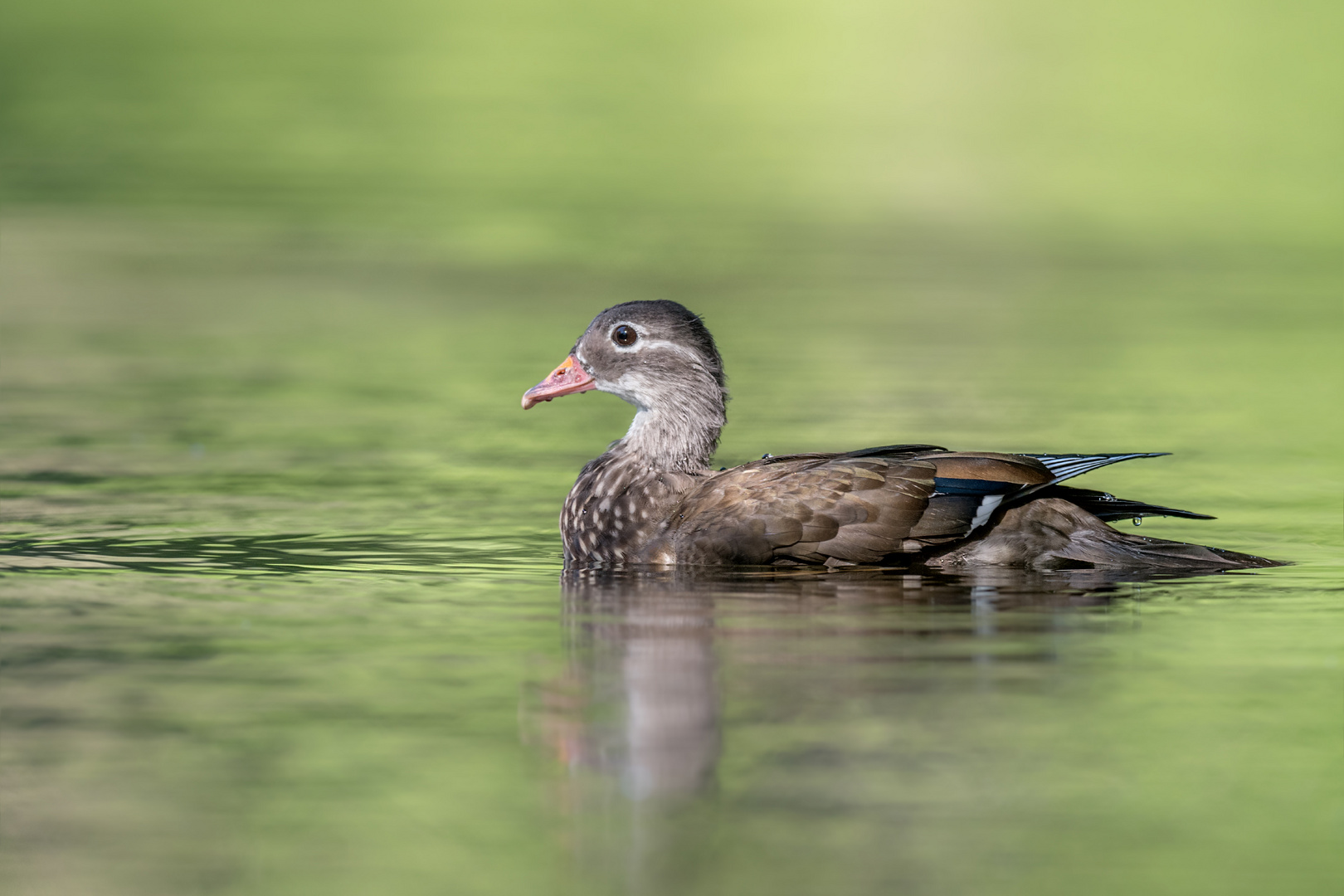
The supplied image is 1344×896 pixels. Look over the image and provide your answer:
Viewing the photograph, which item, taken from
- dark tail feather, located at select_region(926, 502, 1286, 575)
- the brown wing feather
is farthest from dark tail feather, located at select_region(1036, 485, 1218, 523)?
the brown wing feather

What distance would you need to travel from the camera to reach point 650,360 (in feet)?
39.8

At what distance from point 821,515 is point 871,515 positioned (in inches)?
10.0

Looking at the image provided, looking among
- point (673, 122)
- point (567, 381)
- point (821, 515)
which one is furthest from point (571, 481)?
point (673, 122)

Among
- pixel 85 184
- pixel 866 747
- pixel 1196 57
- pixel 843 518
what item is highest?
pixel 1196 57

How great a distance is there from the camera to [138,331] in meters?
19.6

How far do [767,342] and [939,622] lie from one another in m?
10.4

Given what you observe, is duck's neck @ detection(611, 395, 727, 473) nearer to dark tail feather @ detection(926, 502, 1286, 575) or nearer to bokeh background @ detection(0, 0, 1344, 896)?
bokeh background @ detection(0, 0, 1344, 896)

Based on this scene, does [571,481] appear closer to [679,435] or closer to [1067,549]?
[679,435]

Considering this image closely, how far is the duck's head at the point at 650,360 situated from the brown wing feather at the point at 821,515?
1.25 m

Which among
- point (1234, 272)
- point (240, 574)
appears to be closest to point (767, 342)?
point (1234, 272)

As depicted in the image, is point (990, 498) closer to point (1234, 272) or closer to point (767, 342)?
point (767, 342)

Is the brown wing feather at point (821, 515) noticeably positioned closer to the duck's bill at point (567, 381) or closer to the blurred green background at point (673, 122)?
the duck's bill at point (567, 381)

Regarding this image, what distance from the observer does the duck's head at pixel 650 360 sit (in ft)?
39.7

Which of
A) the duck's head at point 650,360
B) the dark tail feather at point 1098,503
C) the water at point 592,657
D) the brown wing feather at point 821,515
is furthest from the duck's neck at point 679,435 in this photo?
the dark tail feather at point 1098,503
